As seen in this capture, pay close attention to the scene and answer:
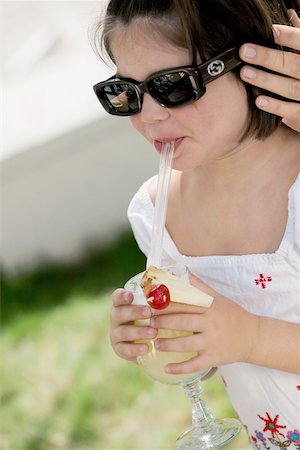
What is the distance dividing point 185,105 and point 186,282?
296mm

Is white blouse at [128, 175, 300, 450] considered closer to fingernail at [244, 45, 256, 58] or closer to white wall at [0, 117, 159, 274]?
fingernail at [244, 45, 256, 58]

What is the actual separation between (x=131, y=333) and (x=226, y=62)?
0.47 meters

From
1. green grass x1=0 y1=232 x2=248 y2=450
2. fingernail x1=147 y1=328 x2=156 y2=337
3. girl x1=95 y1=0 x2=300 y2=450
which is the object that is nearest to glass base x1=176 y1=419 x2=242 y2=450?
girl x1=95 y1=0 x2=300 y2=450

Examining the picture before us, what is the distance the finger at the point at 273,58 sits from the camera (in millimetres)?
1596

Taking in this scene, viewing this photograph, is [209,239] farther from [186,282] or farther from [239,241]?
[186,282]

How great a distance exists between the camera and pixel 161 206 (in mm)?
1694

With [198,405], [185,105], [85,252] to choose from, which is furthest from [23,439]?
[185,105]

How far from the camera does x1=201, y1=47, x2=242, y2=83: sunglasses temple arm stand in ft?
5.20

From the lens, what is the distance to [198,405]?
1.66m

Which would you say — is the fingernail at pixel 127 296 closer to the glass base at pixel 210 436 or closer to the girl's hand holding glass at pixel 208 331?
the girl's hand holding glass at pixel 208 331

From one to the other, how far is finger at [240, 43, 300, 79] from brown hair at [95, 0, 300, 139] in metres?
0.03

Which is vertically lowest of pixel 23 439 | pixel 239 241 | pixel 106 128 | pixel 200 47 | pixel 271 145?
pixel 23 439

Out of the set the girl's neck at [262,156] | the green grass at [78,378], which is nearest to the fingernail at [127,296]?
the girl's neck at [262,156]

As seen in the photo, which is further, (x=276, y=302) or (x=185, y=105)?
(x=276, y=302)
